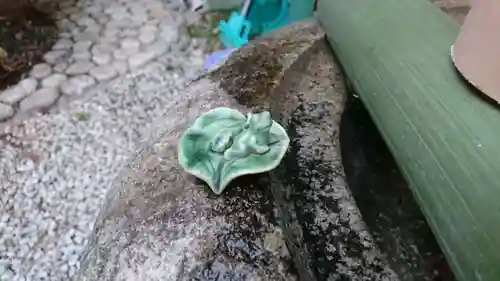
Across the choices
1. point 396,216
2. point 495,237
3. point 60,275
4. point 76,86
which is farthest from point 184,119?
point 76,86

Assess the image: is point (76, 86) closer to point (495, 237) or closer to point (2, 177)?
point (2, 177)

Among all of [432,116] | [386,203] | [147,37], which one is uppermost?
[432,116]

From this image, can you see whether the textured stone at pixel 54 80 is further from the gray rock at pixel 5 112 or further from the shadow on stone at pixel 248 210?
the shadow on stone at pixel 248 210

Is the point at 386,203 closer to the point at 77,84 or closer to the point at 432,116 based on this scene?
the point at 432,116

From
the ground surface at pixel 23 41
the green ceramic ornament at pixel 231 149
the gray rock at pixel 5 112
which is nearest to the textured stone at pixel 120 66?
the ground surface at pixel 23 41

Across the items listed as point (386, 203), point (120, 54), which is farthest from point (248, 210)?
point (120, 54)
